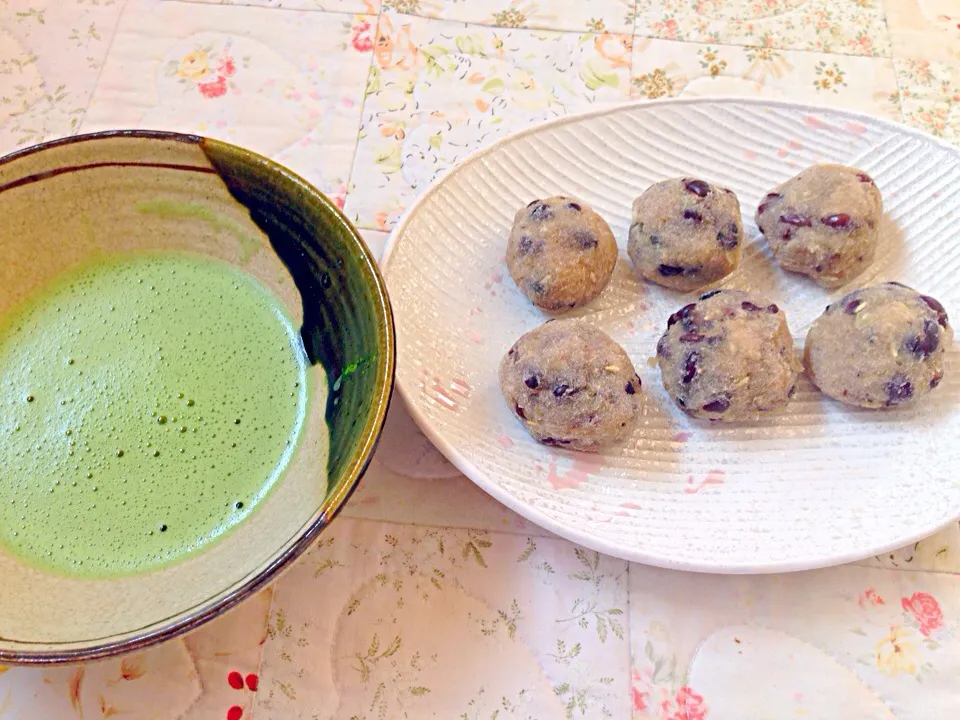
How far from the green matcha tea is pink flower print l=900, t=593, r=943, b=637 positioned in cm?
64

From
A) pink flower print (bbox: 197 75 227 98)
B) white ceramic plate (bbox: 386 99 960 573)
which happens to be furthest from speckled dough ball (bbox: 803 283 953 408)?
pink flower print (bbox: 197 75 227 98)

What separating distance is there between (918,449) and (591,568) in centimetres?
36

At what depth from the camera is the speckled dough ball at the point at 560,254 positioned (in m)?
0.79

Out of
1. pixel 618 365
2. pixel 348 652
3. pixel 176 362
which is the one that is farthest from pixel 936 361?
pixel 176 362

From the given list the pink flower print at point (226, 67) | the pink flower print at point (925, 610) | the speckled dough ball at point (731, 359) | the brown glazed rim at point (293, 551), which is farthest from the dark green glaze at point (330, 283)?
the pink flower print at point (925, 610)

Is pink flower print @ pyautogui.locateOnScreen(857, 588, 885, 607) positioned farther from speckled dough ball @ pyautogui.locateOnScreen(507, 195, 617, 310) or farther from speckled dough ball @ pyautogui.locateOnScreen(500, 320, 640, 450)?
speckled dough ball @ pyautogui.locateOnScreen(507, 195, 617, 310)

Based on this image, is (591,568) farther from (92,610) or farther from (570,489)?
(92,610)

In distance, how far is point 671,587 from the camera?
73 centimetres

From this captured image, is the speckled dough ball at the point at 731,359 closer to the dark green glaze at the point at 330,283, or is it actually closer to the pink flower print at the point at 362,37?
the dark green glaze at the point at 330,283

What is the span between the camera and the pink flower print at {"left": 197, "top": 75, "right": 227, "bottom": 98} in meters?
1.07

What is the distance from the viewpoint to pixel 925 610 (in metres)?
0.73

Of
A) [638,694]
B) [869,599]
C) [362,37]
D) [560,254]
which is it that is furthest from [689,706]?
[362,37]

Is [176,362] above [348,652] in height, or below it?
above

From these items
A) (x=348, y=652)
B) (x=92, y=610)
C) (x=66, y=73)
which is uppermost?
(x=66, y=73)
